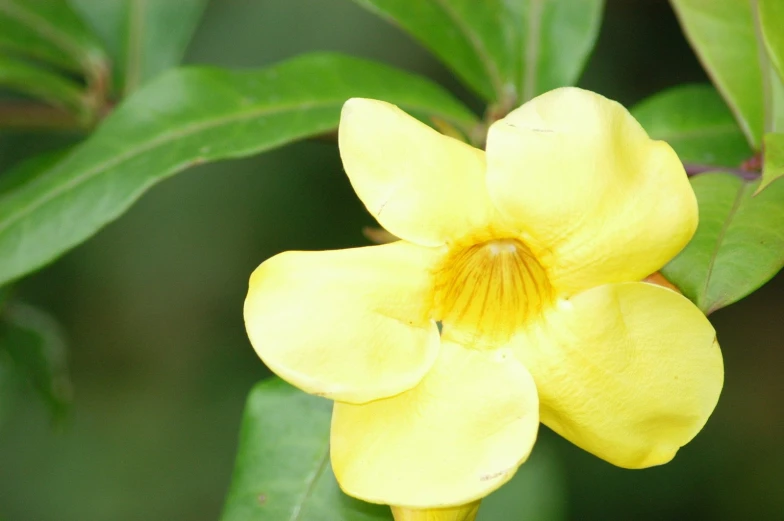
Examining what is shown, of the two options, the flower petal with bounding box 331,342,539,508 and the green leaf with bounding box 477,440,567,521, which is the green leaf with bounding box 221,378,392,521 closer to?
the flower petal with bounding box 331,342,539,508

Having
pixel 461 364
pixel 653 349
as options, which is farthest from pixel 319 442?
pixel 653 349

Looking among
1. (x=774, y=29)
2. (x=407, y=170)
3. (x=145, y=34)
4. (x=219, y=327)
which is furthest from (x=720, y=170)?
(x=219, y=327)

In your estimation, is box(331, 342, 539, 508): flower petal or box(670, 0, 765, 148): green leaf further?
box(670, 0, 765, 148): green leaf

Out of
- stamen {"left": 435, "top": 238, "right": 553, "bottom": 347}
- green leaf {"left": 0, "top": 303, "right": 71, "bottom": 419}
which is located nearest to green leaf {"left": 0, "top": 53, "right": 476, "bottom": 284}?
stamen {"left": 435, "top": 238, "right": 553, "bottom": 347}

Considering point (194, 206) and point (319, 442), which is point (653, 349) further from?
point (194, 206)

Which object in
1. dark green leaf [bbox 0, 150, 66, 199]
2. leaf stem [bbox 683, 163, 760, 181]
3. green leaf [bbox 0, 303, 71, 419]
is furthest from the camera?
green leaf [bbox 0, 303, 71, 419]

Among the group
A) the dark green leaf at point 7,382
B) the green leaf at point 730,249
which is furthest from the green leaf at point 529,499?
the dark green leaf at point 7,382
